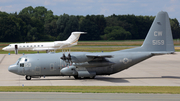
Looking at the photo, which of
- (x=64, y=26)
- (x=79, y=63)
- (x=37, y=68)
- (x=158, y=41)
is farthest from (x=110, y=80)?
(x=64, y=26)

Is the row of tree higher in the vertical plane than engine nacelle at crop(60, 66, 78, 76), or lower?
higher

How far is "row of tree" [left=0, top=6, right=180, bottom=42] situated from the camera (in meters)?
131

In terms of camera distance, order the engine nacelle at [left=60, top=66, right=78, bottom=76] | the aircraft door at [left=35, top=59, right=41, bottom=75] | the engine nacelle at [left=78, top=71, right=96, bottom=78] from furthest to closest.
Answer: the engine nacelle at [left=78, top=71, right=96, bottom=78] < the aircraft door at [left=35, top=59, right=41, bottom=75] < the engine nacelle at [left=60, top=66, right=78, bottom=76]

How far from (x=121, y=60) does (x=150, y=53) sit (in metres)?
3.28

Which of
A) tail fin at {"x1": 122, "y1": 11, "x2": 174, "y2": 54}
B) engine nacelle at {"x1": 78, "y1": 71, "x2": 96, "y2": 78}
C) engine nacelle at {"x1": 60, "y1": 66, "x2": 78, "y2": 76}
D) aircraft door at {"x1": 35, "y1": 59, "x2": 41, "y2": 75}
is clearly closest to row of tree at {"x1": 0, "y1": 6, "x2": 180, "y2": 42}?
aircraft door at {"x1": 35, "y1": 59, "x2": 41, "y2": 75}

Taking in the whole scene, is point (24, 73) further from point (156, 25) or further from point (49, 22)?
point (49, 22)

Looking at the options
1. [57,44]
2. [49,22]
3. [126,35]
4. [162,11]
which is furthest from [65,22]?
[162,11]

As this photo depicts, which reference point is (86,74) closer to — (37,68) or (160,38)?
(37,68)

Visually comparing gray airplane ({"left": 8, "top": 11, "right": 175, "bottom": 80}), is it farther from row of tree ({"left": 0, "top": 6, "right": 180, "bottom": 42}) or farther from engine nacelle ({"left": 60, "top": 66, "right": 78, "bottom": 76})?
row of tree ({"left": 0, "top": 6, "right": 180, "bottom": 42})

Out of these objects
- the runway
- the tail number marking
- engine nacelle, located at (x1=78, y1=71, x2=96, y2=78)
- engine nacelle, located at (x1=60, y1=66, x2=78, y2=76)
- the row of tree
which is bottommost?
the runway

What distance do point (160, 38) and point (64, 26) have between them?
132m

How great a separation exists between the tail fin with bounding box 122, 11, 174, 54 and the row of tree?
109 m

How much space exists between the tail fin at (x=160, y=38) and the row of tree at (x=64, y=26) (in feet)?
357

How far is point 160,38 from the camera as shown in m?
28.0
